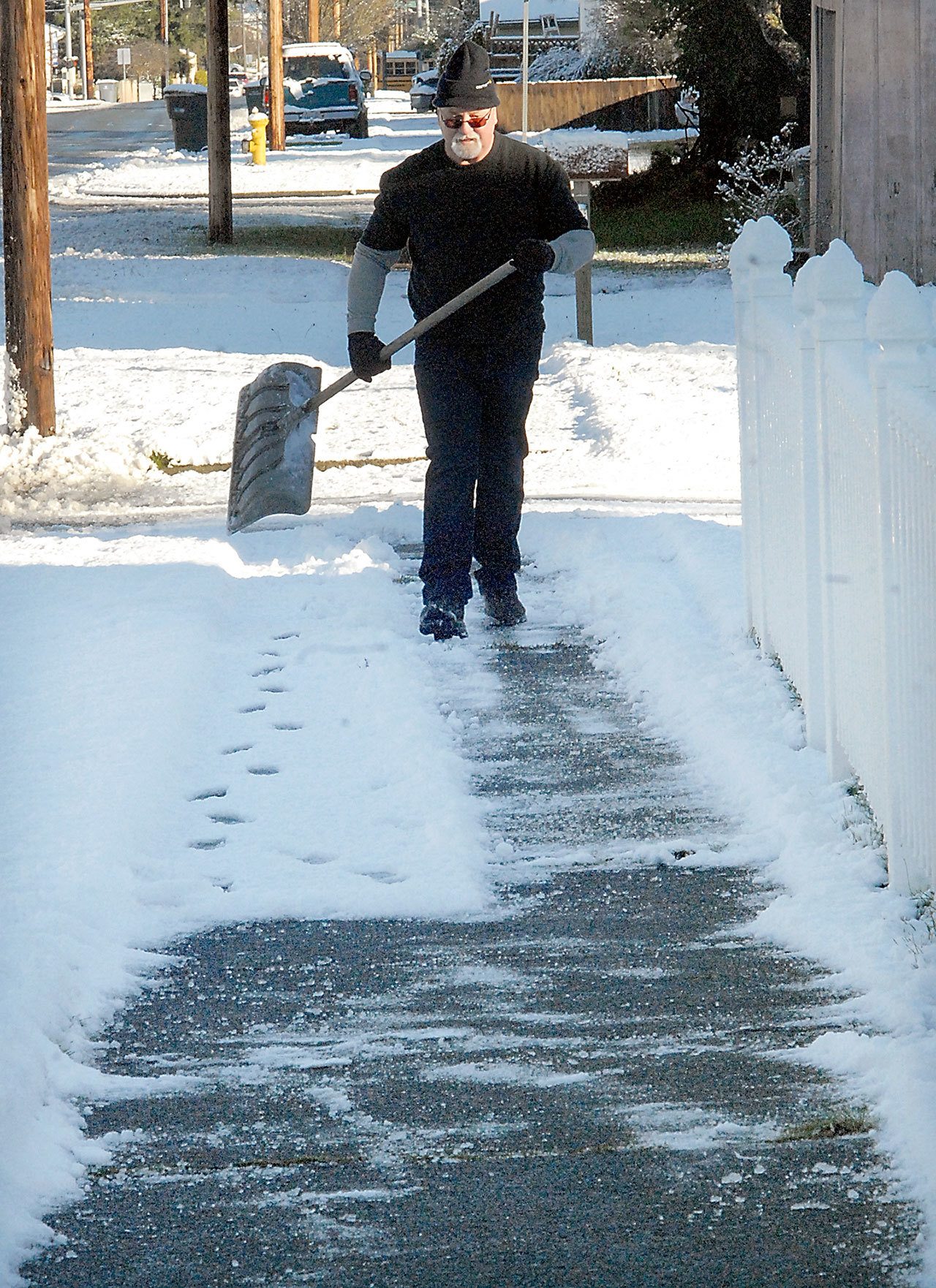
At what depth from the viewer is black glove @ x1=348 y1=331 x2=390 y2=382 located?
5.73 meters

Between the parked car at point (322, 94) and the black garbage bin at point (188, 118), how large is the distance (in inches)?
103

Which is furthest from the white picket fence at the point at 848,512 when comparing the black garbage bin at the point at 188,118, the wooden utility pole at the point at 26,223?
the black garbage bin at the point at 188,118

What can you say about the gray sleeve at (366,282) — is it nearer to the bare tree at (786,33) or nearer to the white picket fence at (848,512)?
the white picket fence at (848,512)

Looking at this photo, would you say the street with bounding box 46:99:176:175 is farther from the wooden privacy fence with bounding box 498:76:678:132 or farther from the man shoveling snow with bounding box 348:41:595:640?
the man shoveling snow with bounding box 348:41:595:640

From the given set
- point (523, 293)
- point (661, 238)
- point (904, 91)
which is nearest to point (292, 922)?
point (523, 293)

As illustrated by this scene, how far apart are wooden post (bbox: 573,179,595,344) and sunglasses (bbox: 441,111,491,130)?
20.6 ft

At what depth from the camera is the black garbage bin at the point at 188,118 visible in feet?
122

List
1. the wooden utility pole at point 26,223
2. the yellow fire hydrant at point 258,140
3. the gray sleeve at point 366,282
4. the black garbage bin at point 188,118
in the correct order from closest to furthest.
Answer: the gray sleeve at point 366,282
the wooden utility pole at point 26,223
the yellow fire hydrant at point 258,140
the black garbage bin at point 188,118

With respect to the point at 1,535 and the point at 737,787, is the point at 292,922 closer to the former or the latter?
the point at 737,787

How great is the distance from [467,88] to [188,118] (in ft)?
112

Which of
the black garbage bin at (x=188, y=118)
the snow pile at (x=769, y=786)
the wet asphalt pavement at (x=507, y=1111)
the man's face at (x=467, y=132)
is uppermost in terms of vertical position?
the black garbage bin at (x=188, y=118)

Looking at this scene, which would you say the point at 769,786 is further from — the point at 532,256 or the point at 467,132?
the point at 467,132

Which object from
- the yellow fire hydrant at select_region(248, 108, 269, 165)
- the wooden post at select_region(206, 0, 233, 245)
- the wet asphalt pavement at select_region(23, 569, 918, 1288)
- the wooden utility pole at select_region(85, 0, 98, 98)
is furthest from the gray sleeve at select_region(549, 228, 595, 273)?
the wooden utility pole at select_region(85, 0, 98, 98)

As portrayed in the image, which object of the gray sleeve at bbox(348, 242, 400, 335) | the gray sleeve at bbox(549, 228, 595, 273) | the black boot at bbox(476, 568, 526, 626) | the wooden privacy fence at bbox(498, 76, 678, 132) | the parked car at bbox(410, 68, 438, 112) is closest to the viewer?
the gray sleeve at bbox(549, 228, 595, 273)
